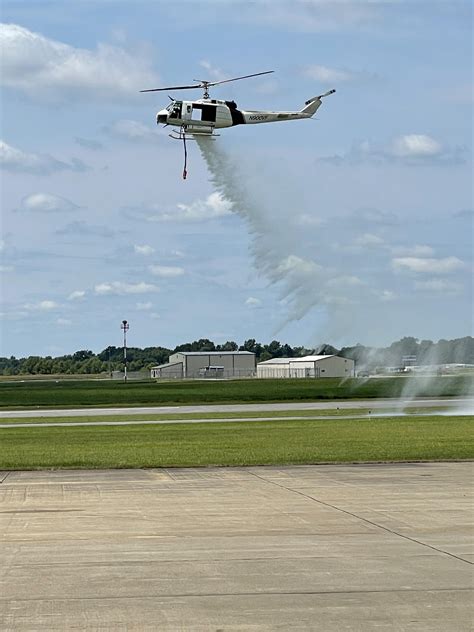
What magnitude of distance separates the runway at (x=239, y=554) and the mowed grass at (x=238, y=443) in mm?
5004

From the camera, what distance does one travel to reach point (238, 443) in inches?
1378

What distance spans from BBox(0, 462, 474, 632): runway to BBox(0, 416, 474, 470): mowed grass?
500cm

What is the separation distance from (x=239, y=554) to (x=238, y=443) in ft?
69.1

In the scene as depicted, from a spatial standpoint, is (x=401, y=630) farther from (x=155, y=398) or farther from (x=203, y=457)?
(x=155, y=398)

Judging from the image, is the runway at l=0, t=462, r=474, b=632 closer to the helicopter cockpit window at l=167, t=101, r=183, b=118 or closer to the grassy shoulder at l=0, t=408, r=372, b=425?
the helicopter cockpit window at l=167, t=101, r=183, b=118

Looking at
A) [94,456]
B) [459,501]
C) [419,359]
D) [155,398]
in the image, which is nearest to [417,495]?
[459,501]

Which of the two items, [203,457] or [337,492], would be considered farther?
[203,457]

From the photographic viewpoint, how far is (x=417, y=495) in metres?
20.2

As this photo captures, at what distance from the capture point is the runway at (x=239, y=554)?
413 inches

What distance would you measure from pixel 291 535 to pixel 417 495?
17.7 feet

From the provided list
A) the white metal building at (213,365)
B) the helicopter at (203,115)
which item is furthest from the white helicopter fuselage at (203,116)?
the white metal building at (213,365)

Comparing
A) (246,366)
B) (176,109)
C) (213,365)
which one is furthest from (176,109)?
(246,366)

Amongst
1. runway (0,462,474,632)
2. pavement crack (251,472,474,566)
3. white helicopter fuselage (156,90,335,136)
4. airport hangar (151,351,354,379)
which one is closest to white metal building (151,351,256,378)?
airport hangar (151,351,354,379)

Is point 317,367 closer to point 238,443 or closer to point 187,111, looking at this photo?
point 187,111
